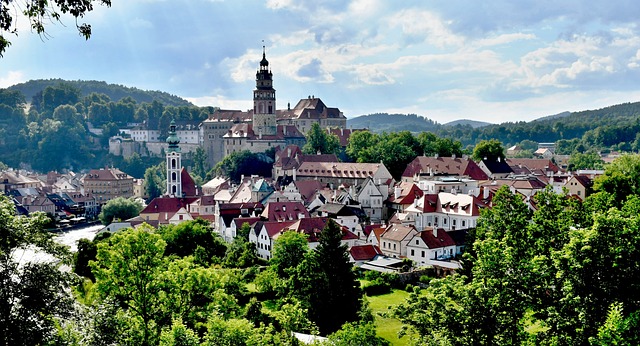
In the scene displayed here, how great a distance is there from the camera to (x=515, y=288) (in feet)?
52.9

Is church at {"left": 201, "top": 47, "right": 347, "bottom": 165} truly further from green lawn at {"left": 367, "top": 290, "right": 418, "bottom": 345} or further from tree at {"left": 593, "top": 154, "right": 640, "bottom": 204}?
green lawn at {"left": 367, "top": 290, "right": 418, "bottom": 345}

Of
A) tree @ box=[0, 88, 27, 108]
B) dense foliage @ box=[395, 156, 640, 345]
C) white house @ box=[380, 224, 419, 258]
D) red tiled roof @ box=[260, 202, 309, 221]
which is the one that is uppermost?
tree @ box=[0, 88, 27, 108]

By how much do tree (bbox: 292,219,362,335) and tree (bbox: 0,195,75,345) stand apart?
1756 centimetres

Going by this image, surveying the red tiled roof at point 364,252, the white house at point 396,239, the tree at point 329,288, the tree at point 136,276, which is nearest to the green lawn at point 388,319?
the tree at point 329,288

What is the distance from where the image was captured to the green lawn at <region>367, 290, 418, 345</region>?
2952 cm

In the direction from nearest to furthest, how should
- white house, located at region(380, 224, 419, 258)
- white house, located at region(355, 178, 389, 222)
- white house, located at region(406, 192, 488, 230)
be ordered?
white house, located at region(380, 224, 419, 258) < white house, located at region(406, 192, 488, 230) < white house, located at region(355, 178, 389, 222)

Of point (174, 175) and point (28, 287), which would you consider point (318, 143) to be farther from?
point (28, 287)

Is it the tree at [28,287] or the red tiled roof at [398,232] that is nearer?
the tree at [28,287]

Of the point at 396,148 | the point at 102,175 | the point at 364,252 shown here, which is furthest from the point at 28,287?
the point at 102,175

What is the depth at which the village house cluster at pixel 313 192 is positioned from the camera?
46469mm

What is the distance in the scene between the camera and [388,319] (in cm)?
3284

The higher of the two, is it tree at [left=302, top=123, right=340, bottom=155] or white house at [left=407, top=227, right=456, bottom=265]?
tree at [left=302, top=123, right=340, bottom=155]

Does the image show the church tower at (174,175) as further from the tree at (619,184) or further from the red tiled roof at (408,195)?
the tree at (619,184)

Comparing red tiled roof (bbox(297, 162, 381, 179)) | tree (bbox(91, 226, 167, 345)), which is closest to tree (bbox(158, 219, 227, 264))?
tree (bbox(91, 226, 167, 345))
